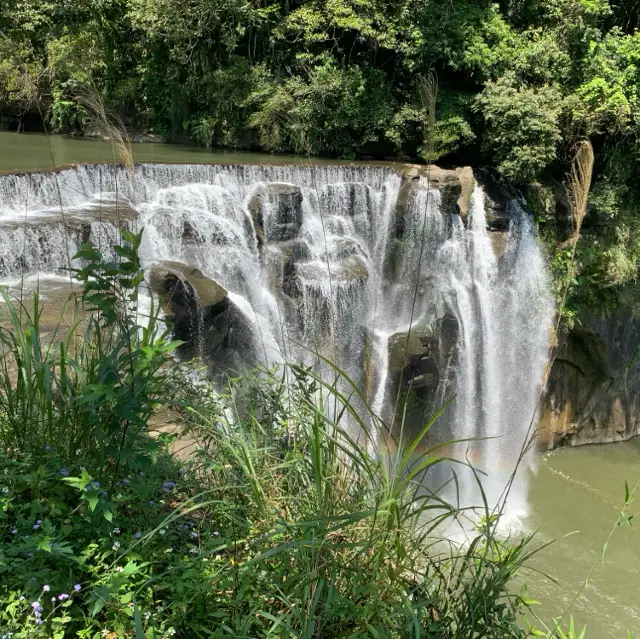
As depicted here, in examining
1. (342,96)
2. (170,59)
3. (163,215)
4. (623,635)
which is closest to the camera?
(623,635)

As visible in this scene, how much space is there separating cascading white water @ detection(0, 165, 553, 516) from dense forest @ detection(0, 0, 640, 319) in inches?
44.3

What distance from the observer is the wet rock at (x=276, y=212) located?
772cm

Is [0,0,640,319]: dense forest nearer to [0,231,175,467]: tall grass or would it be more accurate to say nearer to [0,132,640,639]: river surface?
[0,132,640,639]: river surface

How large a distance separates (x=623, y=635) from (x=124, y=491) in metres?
5.11

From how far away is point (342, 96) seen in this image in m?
11.4

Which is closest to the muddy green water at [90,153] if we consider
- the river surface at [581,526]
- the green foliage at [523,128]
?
the river surface at [581,526]

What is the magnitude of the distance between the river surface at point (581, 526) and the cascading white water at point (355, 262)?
1.87 feet

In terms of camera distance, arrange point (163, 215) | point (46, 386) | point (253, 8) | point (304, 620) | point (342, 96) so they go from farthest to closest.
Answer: point (253, 8) → point (342, 96) → point (163, 215) → point (46, 386) → point (304, 620)

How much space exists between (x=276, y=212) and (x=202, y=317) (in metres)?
2.56

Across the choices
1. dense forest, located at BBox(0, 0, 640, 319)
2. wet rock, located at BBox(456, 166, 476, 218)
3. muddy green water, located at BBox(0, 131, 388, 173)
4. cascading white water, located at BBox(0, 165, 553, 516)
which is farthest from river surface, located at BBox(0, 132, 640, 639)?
wet rock, located at BBox(456, 166, 476, 218)

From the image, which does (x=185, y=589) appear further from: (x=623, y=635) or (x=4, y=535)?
(x=623, y=635)

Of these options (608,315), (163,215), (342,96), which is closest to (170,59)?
(342,96)

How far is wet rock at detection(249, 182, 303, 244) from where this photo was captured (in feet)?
25.3

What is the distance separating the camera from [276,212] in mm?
7859
